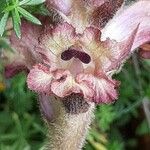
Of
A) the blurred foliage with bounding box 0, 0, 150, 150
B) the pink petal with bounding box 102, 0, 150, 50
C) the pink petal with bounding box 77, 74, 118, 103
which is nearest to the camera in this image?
the pink petal with bounding box 77, 74, 118, 103

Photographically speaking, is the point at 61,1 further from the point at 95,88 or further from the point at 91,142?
the point at 91,142

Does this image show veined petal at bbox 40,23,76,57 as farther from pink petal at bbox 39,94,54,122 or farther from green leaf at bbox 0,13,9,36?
pink petal at bbox 39,94,54,122

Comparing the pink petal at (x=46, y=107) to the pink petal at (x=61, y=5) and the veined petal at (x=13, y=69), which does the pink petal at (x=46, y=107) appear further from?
the pink petal at (x=61, y=5)

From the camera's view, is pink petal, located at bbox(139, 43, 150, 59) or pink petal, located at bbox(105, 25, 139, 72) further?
pink petal, located at bbox(139, 43, 150, 59)

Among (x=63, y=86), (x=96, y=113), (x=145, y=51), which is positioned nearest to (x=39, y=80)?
(x=63, y=86)

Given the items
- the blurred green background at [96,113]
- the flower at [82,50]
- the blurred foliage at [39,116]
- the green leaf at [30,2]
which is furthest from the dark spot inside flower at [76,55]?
the blurred green background at [96,113]

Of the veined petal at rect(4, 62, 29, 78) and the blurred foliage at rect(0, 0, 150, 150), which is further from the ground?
the veined petal at rect(4, 62, 29, 78)

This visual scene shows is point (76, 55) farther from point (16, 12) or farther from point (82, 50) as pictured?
point (16, 12)

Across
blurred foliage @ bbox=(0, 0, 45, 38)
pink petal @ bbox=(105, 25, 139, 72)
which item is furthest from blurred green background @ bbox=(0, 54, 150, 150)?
pink petal @ bbox=(105, 25, 139, 72)
